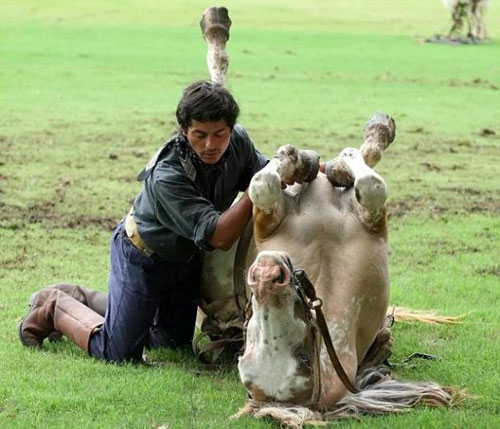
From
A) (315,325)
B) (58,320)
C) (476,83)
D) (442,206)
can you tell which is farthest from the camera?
(476,83)

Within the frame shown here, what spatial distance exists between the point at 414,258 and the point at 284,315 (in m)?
3.92

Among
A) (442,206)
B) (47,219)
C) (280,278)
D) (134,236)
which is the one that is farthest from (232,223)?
(442,206)

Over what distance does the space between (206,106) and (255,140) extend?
7.99 m

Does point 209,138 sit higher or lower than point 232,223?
higher

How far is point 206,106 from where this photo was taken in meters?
4.87

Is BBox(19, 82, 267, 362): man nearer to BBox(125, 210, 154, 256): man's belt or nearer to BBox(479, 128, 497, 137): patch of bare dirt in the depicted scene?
BBox(125, 210, 154, 256): man's belt

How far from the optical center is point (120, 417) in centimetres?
442

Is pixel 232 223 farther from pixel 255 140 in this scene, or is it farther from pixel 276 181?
pixel 255 140

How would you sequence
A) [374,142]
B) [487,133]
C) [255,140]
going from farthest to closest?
[487,133] → [255,140] → [374,142]

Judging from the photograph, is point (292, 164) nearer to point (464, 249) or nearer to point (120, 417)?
→ point (120, 417)

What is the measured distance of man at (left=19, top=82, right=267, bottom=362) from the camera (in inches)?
193

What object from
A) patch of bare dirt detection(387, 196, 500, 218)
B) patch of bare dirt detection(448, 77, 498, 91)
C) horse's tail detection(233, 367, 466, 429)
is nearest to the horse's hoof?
horse's tail detection(233, 367, 466, 429)

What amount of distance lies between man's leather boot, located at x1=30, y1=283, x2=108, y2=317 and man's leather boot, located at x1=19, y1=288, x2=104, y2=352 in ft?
0.47

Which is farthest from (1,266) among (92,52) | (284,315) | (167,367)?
(92,52)
